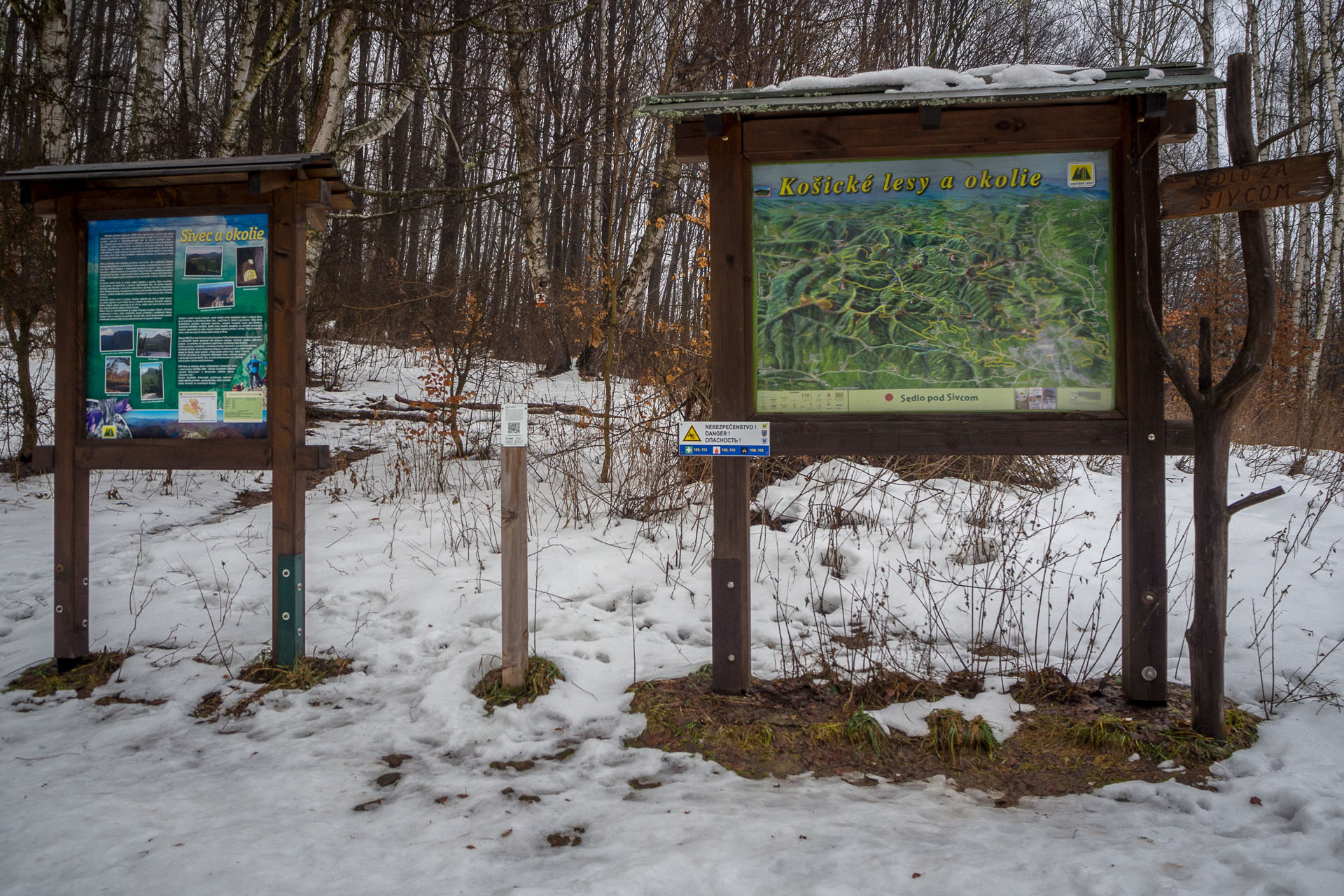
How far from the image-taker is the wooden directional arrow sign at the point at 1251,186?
3.02m

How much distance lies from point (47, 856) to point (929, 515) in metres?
5.83

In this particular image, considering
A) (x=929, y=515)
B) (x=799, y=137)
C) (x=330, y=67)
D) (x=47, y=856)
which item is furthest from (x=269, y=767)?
(x=330, y=67)

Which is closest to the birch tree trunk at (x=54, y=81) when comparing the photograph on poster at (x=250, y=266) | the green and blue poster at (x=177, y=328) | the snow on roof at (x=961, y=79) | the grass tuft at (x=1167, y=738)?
the green and blue poster at (x=177, y=328)

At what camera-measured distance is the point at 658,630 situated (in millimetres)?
4801

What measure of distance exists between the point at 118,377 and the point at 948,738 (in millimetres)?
4504

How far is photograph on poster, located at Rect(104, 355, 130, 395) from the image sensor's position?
4.25m

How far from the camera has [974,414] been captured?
363cm

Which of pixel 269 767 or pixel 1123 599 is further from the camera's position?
pixel 1123 599

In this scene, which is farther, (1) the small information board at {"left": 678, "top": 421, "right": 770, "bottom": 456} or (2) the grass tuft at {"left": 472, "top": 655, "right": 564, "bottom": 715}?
(2) the grass tuft at {"left": 472, "top": 655, "right": 564, "bottom": 715}

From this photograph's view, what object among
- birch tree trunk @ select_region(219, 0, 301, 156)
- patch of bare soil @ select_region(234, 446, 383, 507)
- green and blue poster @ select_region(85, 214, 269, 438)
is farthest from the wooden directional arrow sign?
birch tree trunk @ select_region(219, 0, 301, 156)

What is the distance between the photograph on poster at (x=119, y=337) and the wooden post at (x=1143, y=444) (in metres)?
4.95

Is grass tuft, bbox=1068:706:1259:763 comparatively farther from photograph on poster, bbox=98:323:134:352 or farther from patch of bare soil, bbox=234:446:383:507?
patch of bare soil, bbox=234:446:383:507

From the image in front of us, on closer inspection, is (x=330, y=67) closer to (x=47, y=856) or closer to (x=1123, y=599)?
(x=47, y=856)

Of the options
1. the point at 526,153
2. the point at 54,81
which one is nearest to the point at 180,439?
the point at 54,81
